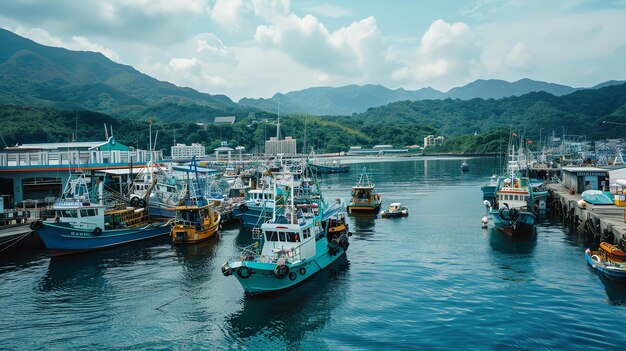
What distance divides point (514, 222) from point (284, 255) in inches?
1033

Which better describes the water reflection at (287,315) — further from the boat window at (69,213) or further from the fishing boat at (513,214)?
the fishing boat at (513,214)

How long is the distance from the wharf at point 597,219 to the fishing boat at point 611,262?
2.37 m

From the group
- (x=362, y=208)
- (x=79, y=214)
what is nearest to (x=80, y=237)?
(x=79, y=214)

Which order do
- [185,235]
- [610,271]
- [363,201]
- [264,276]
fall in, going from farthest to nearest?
[363,201]
[185,235]
[610,271]
[264,276]

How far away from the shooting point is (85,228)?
39406 mm

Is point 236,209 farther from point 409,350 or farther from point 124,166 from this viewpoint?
point 409,350

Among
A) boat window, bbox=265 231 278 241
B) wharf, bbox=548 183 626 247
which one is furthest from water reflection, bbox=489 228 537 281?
boat window, bbox=265 231 278 241

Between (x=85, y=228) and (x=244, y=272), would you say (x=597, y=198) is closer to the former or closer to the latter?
(x=244, y=272)

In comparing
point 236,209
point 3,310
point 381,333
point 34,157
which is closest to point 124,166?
point 34,157

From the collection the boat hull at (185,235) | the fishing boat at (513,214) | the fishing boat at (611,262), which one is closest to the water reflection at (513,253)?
the fishing boat at (513,214)

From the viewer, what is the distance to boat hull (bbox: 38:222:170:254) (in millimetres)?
37062

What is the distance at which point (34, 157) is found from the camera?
5509 centimetres

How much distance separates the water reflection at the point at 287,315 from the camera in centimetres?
2297

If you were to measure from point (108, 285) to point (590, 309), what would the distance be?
1176 inches
